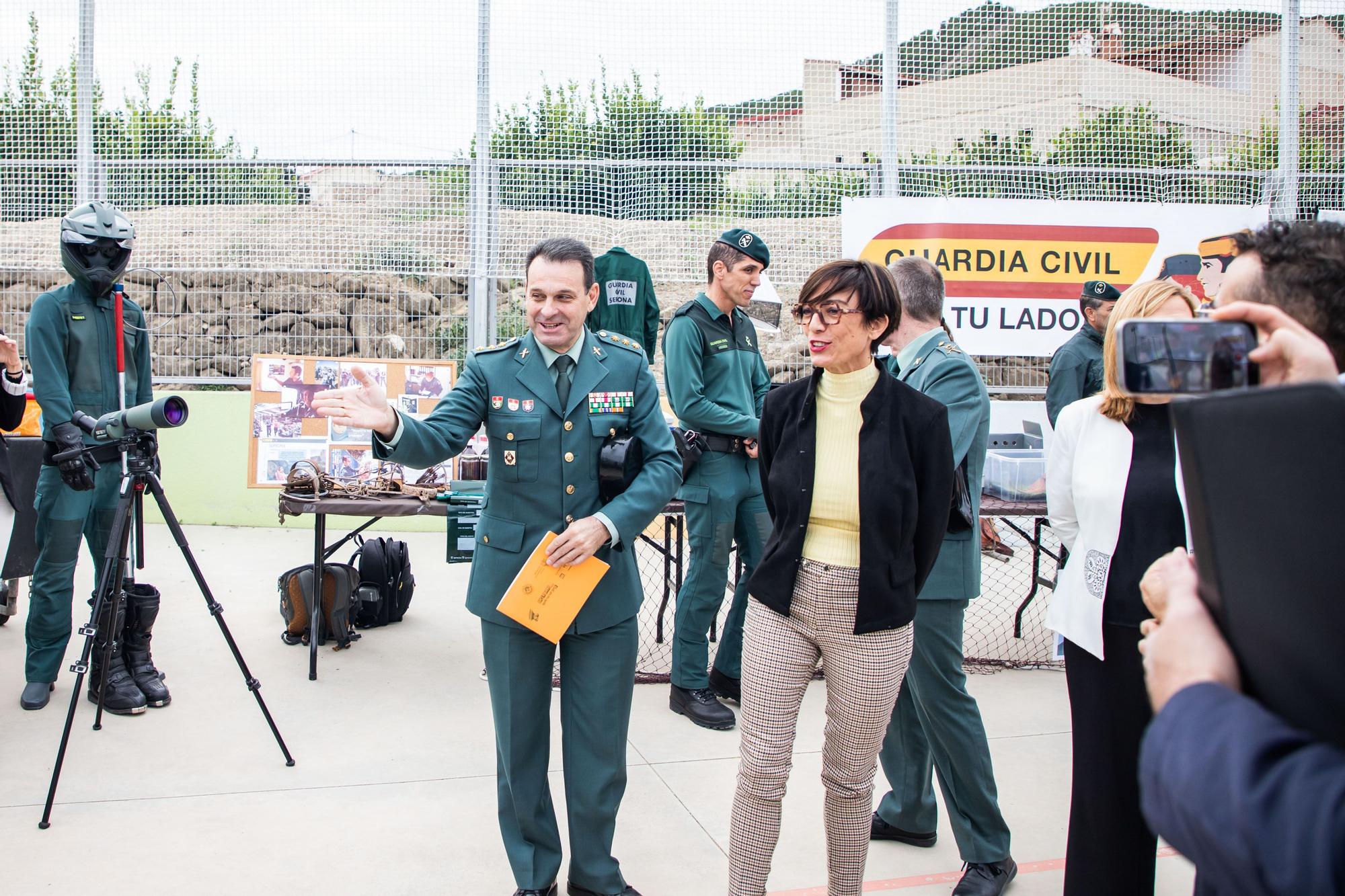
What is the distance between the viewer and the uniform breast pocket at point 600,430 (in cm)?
274

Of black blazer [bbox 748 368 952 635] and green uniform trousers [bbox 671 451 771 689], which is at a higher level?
black blazer [bbox 748 368 952 635]

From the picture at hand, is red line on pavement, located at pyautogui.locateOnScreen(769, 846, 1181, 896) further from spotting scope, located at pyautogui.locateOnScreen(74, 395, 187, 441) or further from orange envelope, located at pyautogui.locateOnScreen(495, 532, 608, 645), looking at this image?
spotting scope, located at pyautogui.locateOnScreen(74, 395, 187, 441)

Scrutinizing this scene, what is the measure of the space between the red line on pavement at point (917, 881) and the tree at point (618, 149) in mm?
4829

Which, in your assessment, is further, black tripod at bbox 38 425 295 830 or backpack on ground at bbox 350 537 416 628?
backpack on ground at bbox 350 537 416 628

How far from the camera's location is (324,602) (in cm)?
508

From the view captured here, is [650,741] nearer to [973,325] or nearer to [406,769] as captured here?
[406,769]

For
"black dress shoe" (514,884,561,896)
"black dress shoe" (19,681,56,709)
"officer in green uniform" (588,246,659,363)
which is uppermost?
"officer in green uniform" (588,246,659,363)

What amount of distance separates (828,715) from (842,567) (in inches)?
14.4

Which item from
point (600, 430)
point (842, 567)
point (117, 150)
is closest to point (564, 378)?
point (600, 430)

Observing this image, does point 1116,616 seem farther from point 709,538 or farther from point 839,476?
point 709,538

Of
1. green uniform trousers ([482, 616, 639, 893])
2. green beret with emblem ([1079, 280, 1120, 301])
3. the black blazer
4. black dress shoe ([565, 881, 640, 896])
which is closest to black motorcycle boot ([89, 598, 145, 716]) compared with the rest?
green uniform trousers ([482, 616, 639, 893])

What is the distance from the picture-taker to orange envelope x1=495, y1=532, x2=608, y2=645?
2555 millimetres

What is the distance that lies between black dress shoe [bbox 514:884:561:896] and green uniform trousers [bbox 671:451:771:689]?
1686 millimetres

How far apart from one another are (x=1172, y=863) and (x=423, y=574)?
195 inches
